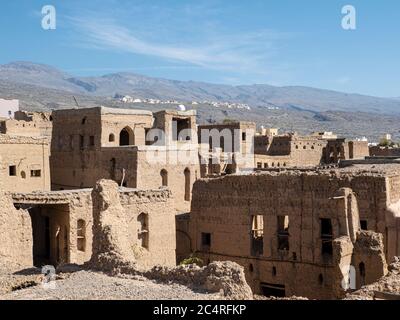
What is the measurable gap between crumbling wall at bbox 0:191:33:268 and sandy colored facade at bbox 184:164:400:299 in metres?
8.80

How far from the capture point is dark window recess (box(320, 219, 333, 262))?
24156 millimetres

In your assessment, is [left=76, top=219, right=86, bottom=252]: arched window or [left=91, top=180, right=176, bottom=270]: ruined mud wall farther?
[left=76, top=219, right=86, bottom=252]: arched window

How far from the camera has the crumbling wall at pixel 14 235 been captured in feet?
69.7

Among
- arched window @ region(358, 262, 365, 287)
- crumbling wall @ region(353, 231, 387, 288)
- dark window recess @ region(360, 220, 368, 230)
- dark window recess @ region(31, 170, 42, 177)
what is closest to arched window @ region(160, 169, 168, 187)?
dark window recess @ region(31, 170, 42, 177)

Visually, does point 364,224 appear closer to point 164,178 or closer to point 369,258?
point 369,258

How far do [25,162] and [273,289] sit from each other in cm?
1502

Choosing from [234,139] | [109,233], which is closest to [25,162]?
[109,233]

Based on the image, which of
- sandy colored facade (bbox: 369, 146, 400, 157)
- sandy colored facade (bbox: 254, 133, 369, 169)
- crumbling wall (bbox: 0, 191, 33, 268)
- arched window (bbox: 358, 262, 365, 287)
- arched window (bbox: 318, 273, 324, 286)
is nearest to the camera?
crumbling wall (bbox: 0, 191, 33, 268)

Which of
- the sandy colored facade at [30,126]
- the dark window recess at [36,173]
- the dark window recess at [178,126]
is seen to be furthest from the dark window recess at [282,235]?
the sandy colored facade at [30,126]

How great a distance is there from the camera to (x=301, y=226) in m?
24.7

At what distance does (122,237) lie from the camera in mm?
18844

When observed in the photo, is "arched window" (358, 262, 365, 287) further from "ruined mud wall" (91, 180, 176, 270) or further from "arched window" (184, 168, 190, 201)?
"arched window" (184, 168, 190, 201)
